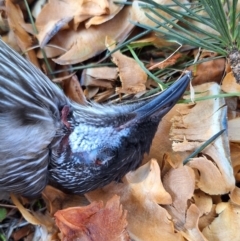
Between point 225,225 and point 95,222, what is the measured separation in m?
0.33

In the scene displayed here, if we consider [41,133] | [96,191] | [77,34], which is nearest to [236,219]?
[96,191]

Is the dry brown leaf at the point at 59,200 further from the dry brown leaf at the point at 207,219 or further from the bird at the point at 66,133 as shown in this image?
the dry brown leaf at the point at 207,219

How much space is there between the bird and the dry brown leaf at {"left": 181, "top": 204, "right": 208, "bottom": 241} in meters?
0.19

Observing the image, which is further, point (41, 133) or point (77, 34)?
point (77, 34)

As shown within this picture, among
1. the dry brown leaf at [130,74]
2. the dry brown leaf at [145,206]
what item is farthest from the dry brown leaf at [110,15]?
the dry brown leaf at [145,206]

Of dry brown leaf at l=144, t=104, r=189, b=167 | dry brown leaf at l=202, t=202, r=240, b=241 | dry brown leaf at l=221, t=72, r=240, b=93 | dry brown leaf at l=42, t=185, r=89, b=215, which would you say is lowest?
dry brown leaf at l=202, t=202, r=240, b=241

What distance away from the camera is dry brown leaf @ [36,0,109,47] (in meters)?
1.62

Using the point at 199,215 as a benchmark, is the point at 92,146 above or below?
above

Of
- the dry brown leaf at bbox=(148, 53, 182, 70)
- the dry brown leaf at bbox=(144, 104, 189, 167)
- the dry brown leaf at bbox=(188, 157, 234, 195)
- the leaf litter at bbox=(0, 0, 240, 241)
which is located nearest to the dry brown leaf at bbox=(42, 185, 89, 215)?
the leaf litter at bbox=(0, 0, 240, 241)

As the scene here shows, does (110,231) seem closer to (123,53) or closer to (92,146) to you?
(92,146)

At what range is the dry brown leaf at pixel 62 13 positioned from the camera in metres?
1.62

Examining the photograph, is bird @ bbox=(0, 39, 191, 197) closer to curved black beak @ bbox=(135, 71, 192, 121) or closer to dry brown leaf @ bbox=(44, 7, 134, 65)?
curved black beak @ bbox=(135, 71, 192, 121)

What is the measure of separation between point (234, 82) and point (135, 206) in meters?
0.40

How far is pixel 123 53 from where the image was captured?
1.66m
